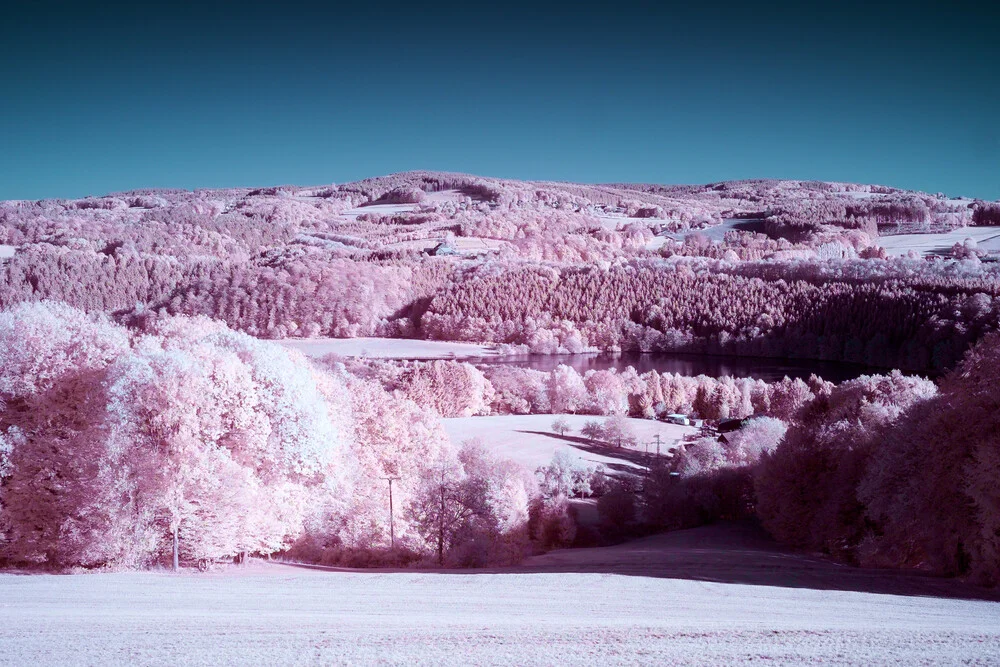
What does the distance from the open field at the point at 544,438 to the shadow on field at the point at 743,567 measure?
12.1 m

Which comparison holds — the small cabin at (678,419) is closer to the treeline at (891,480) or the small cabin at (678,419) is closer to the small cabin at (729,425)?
the small cabin at (729,425)

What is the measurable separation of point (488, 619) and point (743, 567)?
7.83m

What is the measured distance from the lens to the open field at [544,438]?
35250 mm

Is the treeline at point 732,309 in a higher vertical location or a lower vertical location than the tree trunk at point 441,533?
higher

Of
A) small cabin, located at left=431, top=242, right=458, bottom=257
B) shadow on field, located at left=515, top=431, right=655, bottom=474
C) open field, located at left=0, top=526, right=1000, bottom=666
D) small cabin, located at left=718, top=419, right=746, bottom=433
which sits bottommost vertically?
open field, located at left=0, top=526, right=1000, bottom=666

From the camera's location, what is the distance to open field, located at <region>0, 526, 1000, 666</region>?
8625 mm

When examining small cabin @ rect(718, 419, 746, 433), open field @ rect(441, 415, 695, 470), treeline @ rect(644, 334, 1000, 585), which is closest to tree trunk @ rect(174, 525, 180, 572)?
treeline @ rect(644, 334, 1000, 585)

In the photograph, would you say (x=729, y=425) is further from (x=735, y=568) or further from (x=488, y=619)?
(x=488, y=619)

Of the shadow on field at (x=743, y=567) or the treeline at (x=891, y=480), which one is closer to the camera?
the shadow on field at (x=743, y=567)

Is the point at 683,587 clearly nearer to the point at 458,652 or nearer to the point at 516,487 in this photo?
the point at 458,652

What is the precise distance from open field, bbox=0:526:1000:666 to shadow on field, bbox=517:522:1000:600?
0.41ft

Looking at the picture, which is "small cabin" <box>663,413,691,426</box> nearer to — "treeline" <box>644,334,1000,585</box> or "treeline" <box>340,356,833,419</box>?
A: "treeline" <box>340,356,833,419</box>

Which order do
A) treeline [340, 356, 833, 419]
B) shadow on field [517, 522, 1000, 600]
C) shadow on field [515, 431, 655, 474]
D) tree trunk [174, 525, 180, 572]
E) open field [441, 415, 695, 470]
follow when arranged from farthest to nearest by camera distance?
treeline [340, 356, 833, 419], shadow on field [515, 431, 655, 474], open field [441, 415, 695, 470], tree trunk [174, 525, 180, 572], shadow on field [517, 522, 1000, 600]

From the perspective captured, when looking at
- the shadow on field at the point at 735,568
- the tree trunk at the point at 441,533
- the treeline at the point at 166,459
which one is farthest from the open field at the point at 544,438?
the treeline at the point at 166,459
